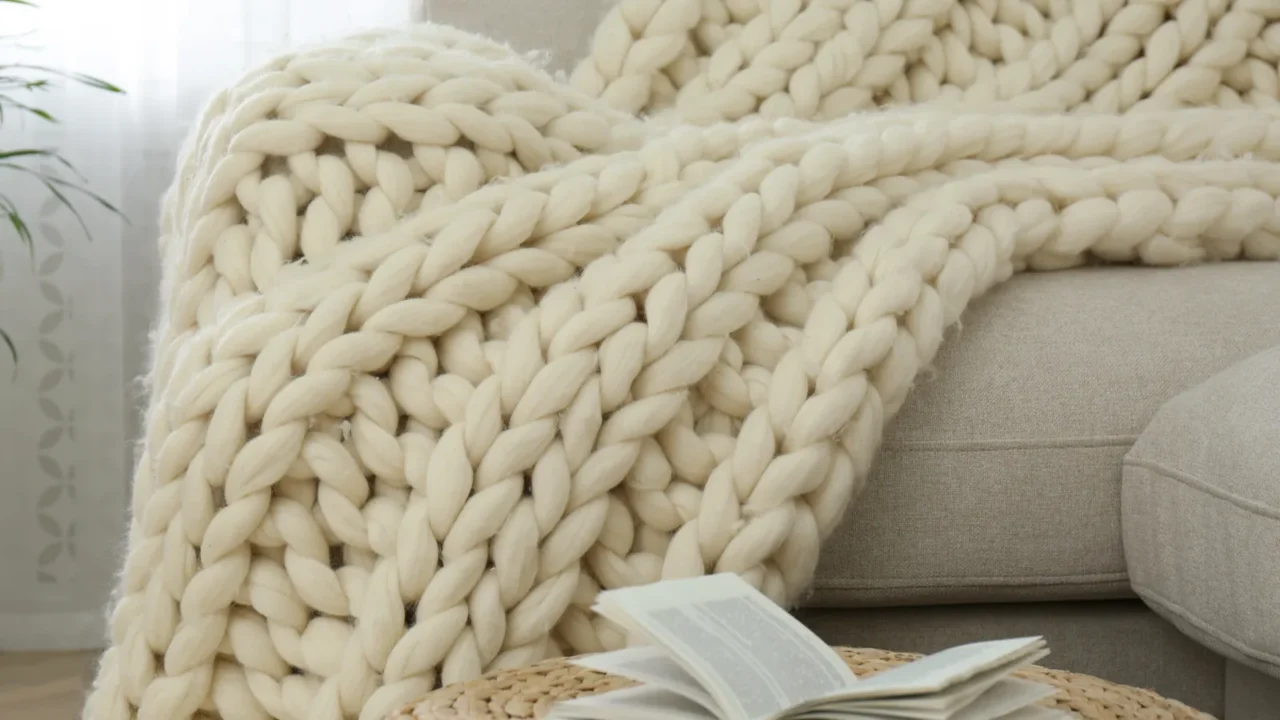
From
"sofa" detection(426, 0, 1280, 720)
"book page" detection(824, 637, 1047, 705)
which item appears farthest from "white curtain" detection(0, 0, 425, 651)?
"book page" detection(824, 637, 1047, 705)

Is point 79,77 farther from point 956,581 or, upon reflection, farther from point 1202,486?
point 1202,486

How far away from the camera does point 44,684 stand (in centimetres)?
157

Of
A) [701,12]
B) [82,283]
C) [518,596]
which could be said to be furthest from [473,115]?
[82,283]

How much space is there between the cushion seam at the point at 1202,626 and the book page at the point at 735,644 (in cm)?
26

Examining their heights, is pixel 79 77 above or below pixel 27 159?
above

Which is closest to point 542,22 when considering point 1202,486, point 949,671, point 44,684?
point 1202,486

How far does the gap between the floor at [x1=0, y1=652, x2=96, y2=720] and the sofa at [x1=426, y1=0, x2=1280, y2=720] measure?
115 cm

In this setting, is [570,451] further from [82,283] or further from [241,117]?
[82,283]

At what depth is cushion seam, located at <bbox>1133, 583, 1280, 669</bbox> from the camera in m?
0.60

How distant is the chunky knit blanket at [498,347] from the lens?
60 cm

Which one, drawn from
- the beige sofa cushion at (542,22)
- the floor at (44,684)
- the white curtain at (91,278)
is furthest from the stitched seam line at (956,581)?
the white curtain at (91,278)

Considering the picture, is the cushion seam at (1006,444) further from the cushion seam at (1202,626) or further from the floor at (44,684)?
the floor at (44,684)

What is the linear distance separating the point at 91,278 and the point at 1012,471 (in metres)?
1.43

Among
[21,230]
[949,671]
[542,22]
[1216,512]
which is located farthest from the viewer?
[21,230]
